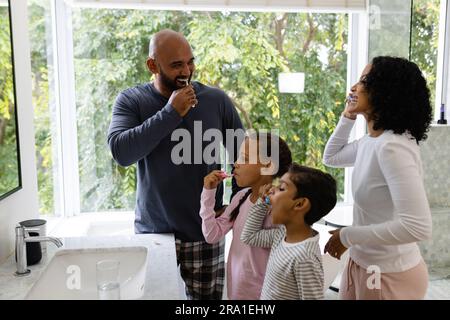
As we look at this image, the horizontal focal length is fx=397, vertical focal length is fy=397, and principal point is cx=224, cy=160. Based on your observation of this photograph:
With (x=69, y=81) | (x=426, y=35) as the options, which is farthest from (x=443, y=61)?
(x=69, y=81)

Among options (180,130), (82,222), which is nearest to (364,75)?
(180,130)

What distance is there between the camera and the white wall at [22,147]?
43.2 inches

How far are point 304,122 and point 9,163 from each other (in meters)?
1.72

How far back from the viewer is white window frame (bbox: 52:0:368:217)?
218cm

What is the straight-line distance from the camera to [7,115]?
1077mm

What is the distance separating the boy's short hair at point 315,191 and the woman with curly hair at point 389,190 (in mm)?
60

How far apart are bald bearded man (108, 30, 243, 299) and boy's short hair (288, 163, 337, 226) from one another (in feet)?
1.48

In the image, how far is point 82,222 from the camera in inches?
87.9

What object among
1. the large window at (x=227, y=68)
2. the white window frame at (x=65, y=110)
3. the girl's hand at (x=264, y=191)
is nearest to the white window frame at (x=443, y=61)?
the large window at (x=227, y=68)

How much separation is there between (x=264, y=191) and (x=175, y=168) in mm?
363

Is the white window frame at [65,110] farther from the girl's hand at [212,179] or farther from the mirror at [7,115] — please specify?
the girl's hand at [212,179]

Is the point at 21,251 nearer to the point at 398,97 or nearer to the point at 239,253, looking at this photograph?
the point at 239,253

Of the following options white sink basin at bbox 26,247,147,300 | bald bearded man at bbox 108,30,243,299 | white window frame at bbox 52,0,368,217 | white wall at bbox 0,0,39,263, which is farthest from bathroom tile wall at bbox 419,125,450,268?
white wall at bbox 0,0,39,263

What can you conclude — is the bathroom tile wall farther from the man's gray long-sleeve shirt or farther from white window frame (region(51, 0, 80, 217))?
white window frame (region(51, 0, 80, 217))
